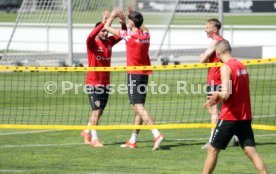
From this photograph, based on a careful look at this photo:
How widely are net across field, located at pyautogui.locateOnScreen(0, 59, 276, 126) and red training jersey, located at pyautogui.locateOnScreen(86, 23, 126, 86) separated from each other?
44.0 inches

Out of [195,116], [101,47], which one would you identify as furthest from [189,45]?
[101,47]

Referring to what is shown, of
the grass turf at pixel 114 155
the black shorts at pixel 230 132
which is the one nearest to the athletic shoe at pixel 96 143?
the grass turf at pixel 114 155

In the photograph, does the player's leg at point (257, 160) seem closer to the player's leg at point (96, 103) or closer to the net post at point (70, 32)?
the player's leg at point (96, 103)

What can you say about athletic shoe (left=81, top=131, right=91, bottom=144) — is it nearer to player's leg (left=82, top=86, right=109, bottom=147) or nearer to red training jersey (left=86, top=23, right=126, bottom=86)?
player's leg (left=82, top=86, right=109, bottom=147)

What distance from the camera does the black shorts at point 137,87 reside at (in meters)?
14.9

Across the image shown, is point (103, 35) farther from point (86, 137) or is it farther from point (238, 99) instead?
point (238, 99)

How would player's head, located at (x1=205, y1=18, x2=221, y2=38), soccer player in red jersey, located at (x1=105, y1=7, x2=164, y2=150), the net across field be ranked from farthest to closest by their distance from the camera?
the net across field < soccer player in red jersey, located at (x1=105, y1=7, x2=164, y2=150) < player's head, located at (x1=205, y1=18, x2=221, y2=38)

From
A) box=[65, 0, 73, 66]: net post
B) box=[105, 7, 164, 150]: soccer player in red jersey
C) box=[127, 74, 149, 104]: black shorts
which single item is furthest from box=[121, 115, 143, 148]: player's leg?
box=[65, 0, 73, 66]: net post

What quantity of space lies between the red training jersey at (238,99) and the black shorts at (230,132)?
8 cm

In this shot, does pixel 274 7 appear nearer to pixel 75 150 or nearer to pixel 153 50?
pixel 153 50

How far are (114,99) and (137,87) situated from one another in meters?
6.62

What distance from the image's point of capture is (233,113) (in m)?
11.3

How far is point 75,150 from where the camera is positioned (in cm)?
1456

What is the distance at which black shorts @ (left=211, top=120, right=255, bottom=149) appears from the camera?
11.3 m
